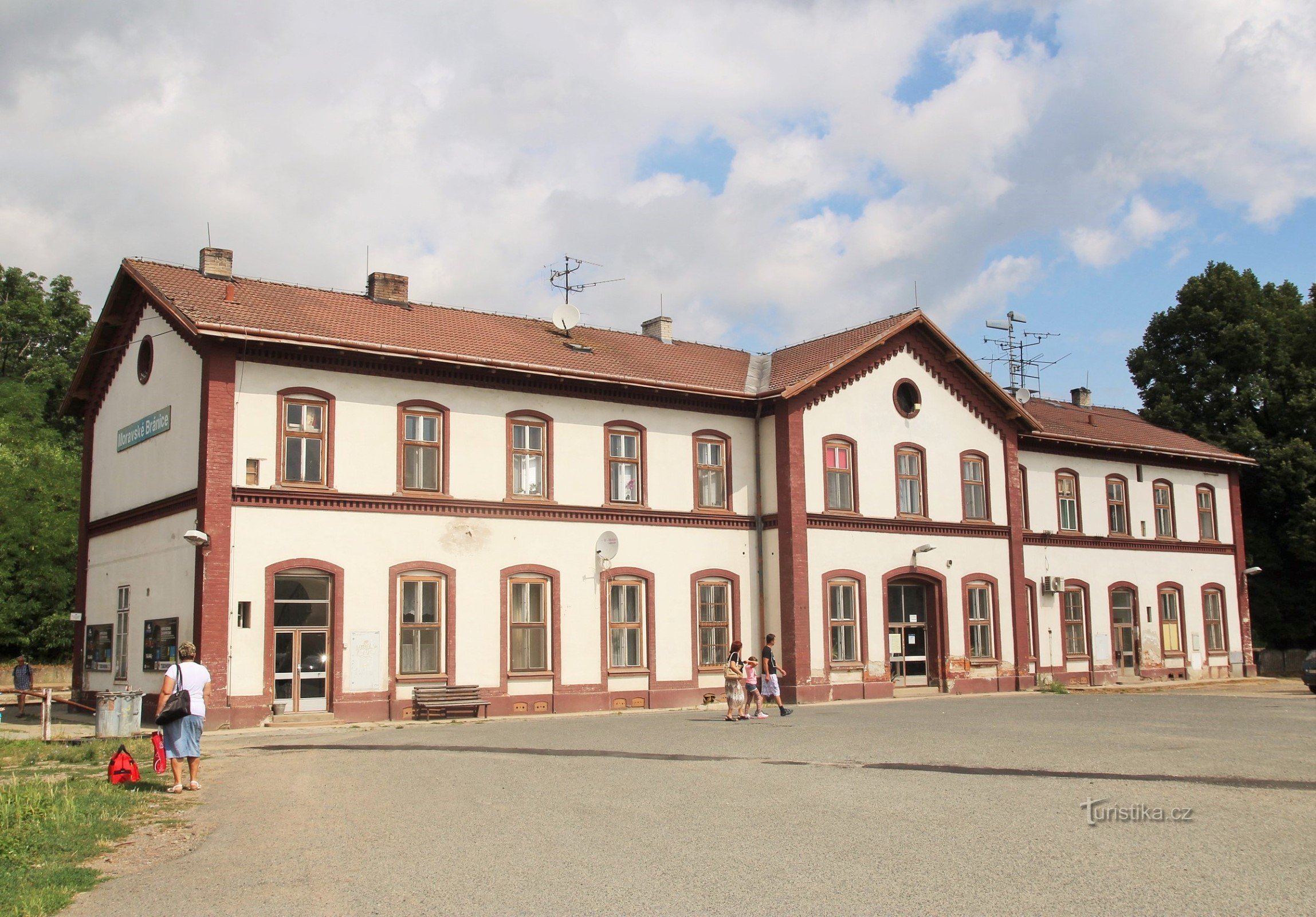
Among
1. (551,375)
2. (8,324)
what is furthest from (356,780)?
(8,324)

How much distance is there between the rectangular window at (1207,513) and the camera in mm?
38500

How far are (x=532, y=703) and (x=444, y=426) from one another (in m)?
5.85

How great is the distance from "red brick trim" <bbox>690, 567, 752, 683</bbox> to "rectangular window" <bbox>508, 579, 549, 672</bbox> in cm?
368

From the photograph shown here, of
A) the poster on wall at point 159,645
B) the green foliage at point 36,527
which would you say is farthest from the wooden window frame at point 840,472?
the green foliage at point 36,527

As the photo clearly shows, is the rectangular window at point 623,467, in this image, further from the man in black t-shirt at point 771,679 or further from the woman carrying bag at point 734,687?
the woman carrying bag at point 734,687

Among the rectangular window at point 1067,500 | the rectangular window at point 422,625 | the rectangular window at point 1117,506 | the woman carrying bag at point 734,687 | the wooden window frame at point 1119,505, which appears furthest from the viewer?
the rectangular window at point 1117,506

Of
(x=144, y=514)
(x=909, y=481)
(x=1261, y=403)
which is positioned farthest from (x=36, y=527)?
(x=1261, y=403)

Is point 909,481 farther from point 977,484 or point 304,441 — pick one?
point 304,441

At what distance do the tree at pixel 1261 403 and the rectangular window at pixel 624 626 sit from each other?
27.3 metres

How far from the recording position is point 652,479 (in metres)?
26.7

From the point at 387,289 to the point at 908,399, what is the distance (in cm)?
1309

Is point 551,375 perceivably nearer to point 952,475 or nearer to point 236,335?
point 236,335

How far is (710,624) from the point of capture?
27109mm

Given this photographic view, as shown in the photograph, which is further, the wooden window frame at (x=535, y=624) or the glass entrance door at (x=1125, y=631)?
the glass entrance door at (x=1125, y=631)
